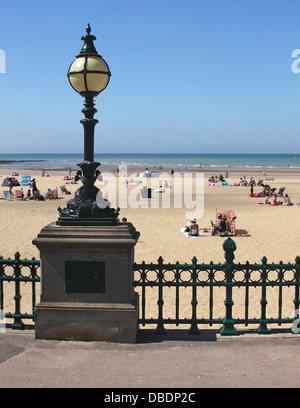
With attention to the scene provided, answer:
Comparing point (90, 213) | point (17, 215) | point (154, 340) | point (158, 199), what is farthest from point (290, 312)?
point (158, 199)

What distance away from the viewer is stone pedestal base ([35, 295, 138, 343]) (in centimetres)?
525

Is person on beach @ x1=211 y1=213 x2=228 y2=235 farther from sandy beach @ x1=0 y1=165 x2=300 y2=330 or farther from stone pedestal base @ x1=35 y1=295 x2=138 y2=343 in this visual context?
stone pedestal base @ x1=35 y1=295 x2=138 y2=343

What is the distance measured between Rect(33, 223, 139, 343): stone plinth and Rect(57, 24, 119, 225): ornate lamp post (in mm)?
175

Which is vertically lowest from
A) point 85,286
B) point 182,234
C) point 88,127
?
point 182,234

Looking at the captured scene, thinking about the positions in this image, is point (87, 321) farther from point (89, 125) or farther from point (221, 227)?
point (221, 227)

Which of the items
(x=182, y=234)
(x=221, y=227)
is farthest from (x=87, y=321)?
(x=221, y=227)

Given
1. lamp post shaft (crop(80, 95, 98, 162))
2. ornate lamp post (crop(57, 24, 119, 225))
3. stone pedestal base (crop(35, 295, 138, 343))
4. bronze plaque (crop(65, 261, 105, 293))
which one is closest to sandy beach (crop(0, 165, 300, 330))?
stone pedestal base (crop(35, 295, 138, 343))

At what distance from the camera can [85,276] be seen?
525 cm

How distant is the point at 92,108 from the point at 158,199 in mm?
24409

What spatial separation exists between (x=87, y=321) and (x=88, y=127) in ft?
7.95

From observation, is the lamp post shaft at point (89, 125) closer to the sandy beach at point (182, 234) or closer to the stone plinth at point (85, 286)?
the stone plinth at point (85, 286)

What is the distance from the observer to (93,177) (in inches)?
220

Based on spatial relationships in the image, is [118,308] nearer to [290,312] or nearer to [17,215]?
[290,312]

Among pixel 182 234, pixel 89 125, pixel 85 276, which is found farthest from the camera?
pixel 182 234
